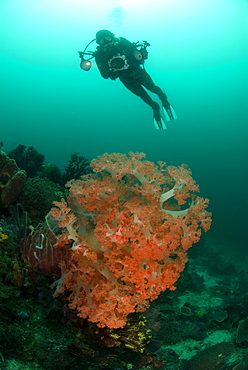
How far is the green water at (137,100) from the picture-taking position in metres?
44.6

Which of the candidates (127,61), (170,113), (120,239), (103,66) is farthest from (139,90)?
(120,239)

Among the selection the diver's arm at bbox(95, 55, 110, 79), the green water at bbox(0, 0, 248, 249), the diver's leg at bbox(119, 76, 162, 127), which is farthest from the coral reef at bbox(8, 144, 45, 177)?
the green water at bbox(0, 0, 248, 249)

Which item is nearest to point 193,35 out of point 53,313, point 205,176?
point 205,176

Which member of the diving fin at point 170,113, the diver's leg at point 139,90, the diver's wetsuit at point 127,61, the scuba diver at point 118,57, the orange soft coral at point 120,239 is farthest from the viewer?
the diving fin at point 170,113

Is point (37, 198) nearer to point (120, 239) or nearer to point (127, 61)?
point (120, 239)

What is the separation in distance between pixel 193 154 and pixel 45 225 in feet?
279

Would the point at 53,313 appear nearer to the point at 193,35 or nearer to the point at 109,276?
the point at 109,276

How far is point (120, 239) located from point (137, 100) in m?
109

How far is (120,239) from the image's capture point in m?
3.03

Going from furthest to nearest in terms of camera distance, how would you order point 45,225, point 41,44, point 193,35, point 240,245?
point 41,44, point 193,35, point 240,245, point 45,225

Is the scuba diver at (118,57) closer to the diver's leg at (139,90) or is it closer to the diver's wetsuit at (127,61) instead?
the diver's wetsuit at (127,61)

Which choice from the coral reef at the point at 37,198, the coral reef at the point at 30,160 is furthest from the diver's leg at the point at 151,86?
the coral reef at the point at 37,198

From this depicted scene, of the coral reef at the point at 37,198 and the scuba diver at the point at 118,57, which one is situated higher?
the scuba diver at the point at 118,57

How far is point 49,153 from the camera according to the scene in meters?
86.4
